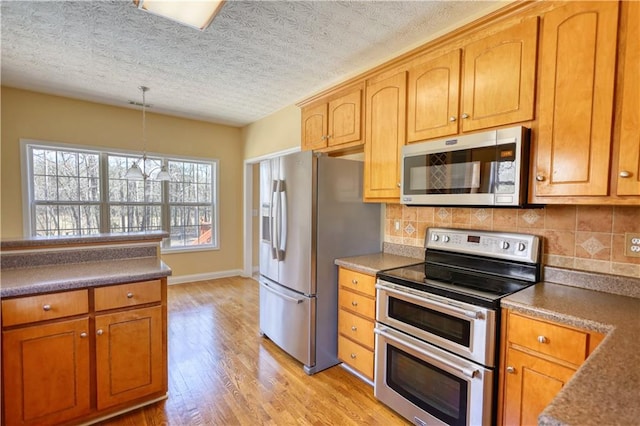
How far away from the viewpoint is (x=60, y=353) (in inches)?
67.2

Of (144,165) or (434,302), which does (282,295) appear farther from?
(144,165)

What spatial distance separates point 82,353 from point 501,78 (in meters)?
2.82

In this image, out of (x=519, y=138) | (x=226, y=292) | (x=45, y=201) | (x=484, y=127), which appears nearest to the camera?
(x=519, y=138)

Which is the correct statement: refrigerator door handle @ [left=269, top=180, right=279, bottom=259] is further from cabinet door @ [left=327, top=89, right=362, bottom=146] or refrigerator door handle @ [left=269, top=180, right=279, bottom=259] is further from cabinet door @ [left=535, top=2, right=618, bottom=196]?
Answer: cabinet door @ [left=535, top=2, right=618, bottom=196]

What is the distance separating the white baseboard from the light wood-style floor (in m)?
1.59

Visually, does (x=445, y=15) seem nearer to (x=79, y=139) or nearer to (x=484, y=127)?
(x=484, y=127)

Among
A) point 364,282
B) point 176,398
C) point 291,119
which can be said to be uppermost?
point 291,119

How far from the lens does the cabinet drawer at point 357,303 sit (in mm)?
2209

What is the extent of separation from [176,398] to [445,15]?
3215 mm

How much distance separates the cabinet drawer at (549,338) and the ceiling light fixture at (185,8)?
85.5 inches

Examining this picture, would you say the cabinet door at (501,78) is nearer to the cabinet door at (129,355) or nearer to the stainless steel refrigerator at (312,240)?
the stainless steel refrigerator at (312,240)

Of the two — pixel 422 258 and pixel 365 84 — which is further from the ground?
pixel 365 84

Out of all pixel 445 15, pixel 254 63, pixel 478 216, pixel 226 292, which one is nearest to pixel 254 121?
pixel 254 63

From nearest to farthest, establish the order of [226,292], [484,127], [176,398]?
[484,127] → [176,398] → [226,292]
